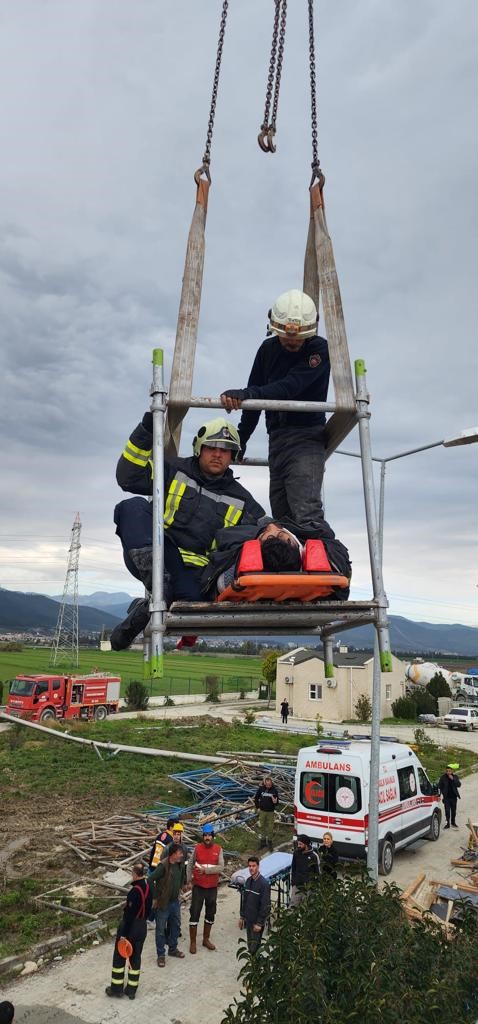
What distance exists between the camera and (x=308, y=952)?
6.19 m

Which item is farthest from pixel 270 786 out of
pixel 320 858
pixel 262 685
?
pixel 262 685

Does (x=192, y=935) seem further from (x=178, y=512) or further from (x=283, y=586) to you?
(x=283, y=586)

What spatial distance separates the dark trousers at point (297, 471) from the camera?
18.2 feet

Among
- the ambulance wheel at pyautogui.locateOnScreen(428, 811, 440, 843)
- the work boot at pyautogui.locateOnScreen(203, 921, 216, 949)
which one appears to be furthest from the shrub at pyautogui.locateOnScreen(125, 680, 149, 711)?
the work boot at pyautogui.locateOnScreen(203, 921, 216, 949)

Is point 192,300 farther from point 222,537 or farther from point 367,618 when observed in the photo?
point 367,618

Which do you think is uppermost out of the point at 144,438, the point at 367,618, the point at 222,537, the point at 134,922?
the point at 144,438

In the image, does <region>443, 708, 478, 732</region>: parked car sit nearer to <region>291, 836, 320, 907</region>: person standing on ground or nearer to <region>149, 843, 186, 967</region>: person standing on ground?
A: <region>291, 836, 320, 907</region>: person standing on ground

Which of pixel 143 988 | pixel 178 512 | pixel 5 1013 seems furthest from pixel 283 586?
pixel 143 988

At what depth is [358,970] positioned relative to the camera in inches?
240

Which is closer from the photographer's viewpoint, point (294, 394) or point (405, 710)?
point (294, 394)

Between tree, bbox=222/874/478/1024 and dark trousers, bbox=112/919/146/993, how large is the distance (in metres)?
2.37

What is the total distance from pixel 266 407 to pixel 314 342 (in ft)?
3.69

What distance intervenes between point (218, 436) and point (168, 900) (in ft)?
24.4

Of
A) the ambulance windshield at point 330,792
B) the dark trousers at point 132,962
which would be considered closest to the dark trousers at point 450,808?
the ambulance windshield at point 330,792
